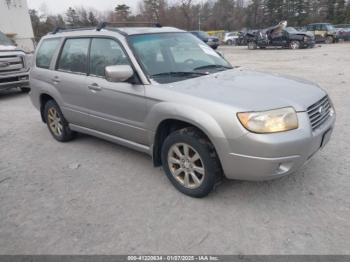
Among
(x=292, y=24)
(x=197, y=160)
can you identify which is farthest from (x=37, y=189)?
(x=292, y=24)

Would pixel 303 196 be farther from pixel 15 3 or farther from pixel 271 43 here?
pixel 15 3

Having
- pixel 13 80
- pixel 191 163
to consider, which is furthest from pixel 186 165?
pixel 13 80

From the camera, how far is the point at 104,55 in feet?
13.3

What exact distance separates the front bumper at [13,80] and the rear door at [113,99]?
623cm

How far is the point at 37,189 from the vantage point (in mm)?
3711

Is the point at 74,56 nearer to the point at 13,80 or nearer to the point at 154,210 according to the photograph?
the point at 154,210

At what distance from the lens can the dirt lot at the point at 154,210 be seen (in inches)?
105

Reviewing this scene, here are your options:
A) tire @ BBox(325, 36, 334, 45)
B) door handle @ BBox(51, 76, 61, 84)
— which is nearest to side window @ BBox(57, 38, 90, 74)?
door handle @ BBox(51, 76, 61, 84)

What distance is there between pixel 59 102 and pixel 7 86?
546 cm

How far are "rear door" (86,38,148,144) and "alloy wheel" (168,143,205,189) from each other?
0.45 metres

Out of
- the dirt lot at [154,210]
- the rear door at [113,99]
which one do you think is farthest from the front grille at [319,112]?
the rear door at [113,99]

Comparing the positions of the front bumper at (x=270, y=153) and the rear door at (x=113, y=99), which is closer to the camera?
the front bumper at (x=270, y=153)

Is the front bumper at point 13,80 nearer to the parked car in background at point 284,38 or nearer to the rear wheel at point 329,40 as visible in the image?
the parked car in background at point 284,38

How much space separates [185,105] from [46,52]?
3232mm
